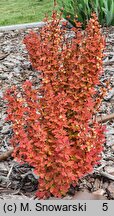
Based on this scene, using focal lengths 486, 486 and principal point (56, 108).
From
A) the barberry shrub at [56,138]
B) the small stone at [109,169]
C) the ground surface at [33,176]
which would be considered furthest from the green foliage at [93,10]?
the small stone at [109,169]

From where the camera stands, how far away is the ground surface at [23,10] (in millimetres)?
8537

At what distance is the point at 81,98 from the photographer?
3.45m

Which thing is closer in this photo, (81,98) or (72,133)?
(72,133)

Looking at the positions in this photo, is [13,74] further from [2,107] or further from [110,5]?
[110,5]

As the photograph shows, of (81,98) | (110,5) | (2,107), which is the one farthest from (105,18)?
(81,98)

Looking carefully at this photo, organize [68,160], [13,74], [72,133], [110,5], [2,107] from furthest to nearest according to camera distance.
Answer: [110,5]
[13,74]
[2,107]
[72,133]
[68,160]

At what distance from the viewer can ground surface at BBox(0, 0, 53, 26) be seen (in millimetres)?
8537

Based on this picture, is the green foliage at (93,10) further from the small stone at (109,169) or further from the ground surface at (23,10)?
the small stone at (109,169)

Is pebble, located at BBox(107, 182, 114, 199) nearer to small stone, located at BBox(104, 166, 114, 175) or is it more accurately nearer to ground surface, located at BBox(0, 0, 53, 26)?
A: small stone, located at BBox(104, 166, 114, 175)

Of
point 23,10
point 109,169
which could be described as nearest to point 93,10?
point 23,10

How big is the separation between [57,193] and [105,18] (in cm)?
428

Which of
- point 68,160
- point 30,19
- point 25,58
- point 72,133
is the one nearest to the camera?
point 68,160

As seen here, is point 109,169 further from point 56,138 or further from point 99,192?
point 56,138

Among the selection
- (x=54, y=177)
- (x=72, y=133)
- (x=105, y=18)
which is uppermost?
(x=105, y=18)
